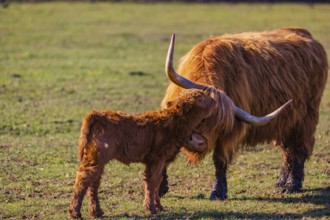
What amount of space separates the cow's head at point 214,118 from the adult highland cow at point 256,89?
0.01 m

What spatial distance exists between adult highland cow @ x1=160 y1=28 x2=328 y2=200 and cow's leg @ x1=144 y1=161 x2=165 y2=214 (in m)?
0.43

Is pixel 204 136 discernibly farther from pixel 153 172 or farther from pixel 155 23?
pixel 155 23

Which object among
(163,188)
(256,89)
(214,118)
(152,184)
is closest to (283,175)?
(256,89)

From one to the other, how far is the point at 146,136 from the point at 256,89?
6.46ft

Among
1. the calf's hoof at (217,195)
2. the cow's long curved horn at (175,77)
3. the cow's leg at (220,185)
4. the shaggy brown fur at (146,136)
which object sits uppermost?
the cow's long curved horn at (175,77)

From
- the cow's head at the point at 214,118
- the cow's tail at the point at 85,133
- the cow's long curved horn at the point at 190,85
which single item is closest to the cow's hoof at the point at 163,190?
the cow's head at the point at 214,118

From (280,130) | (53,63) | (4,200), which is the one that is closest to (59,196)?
(4,200)

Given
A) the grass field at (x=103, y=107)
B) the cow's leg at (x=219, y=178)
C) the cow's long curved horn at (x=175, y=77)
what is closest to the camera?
the cow's long curved horn at (x=175, y=77)

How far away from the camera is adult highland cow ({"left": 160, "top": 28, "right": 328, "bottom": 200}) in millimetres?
7840

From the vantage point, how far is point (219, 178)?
8.33m

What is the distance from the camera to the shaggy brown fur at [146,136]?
6.98 m

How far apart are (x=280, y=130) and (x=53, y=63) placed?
12108mm

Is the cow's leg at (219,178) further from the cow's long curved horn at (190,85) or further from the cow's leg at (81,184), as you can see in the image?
the cow's leg at (81,184)

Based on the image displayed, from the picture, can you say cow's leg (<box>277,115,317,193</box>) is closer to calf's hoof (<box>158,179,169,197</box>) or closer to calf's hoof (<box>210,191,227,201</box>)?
calf's hoof (<box>210,191,227,201</box>)
